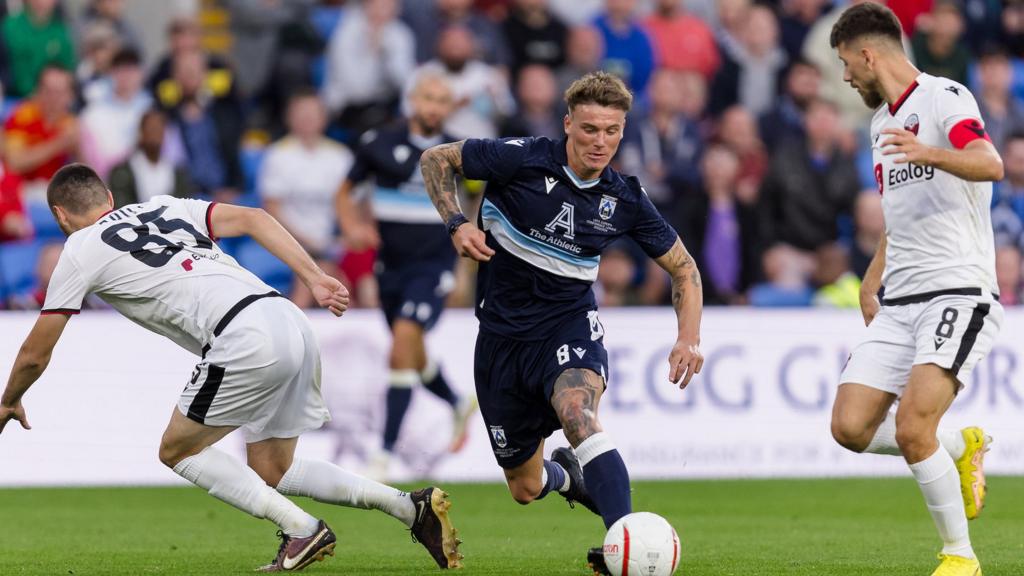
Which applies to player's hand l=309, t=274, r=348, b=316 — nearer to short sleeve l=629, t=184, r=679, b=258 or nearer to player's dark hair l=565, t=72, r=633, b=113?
player's dark hair l=565, t=72, r=633, b=113

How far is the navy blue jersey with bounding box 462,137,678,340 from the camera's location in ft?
25.8

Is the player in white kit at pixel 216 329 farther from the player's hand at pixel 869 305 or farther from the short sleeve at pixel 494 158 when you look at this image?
the player's hand at pixel 869 305

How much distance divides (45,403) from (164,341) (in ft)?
3.68

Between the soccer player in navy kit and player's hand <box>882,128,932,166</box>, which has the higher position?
player's hand <box>882,128,932,166</box>

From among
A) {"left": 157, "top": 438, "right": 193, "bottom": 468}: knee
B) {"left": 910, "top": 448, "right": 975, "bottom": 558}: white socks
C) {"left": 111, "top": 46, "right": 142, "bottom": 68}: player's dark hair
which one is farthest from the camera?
{"left": 111, "top": 46, "right": 142, "bottom": 68}: player's dark hair

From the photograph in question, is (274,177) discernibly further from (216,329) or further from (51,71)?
(216,329)

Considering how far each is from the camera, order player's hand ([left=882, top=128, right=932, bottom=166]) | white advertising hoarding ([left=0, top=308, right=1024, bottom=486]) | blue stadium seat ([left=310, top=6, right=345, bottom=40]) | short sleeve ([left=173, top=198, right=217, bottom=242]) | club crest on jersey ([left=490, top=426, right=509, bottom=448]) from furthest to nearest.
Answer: blue stadium seat ([left=310, top=6, right=345, bottom=40]) → white advertising hoarding ([left=0, top=308, right=1024, bottom=486]) → club crest on jersey ([left=490, top=426, right=509, bottom=448]) → short sleeve ([left=173, top=198, right=217, bottom=242]) → player's hand ([left=882, top=128, right=932, bottom=166])

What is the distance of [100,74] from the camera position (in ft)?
54.6

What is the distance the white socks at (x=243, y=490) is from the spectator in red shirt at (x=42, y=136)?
860 cm

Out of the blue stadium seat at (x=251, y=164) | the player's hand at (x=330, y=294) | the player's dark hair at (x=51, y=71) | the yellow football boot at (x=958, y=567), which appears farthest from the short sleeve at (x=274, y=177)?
the yellow football boot at (x=958, y=567)

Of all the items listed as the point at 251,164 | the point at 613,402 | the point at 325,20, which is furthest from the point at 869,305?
the point at 325,20

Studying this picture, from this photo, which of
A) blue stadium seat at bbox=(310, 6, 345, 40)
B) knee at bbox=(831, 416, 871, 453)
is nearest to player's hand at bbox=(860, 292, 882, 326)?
knee at bbox=(831, 416, 871, 453)

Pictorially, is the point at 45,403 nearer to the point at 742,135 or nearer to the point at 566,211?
the point at 566,211

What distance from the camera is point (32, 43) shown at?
16656mm
